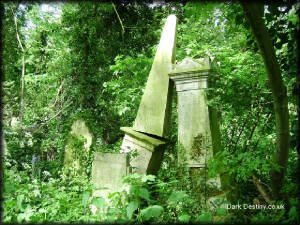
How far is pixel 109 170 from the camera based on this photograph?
3207mm

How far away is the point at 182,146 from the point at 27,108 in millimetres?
5175

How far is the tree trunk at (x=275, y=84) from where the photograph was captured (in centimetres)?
179

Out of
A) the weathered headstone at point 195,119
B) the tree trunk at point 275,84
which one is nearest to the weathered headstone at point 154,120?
the weathered headstone at point 195,119

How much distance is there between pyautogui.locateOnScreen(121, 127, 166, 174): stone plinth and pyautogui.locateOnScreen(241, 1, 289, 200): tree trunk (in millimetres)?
1686

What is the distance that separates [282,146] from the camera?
213cm

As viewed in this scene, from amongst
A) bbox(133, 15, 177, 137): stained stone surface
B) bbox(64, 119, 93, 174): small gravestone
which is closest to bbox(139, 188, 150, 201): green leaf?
bbox(133, 15, 177, 137): stained stone surface

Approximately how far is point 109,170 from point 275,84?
2.18 meters

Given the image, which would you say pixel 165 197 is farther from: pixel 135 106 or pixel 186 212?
pixel 135 106

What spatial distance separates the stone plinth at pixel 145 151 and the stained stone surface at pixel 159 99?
0.17m

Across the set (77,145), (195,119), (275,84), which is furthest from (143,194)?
(77,145)

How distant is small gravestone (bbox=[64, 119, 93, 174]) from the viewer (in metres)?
5.66

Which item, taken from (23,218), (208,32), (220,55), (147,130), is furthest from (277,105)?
(208,32)

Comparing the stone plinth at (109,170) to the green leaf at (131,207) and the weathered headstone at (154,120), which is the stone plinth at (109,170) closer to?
the weathered headstone at (154,120)

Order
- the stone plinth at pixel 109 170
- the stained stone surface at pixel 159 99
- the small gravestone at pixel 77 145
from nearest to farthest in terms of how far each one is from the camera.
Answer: the stone plinth at pixel 109 170 → the stained stone surface at pixel 159 99 → the small gravestone at pixel 77 145
